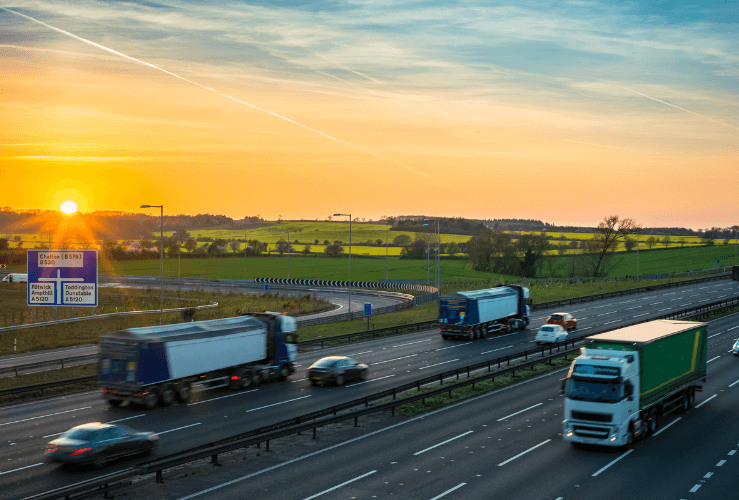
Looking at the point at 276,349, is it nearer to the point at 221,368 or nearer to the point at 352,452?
the point at 221,368

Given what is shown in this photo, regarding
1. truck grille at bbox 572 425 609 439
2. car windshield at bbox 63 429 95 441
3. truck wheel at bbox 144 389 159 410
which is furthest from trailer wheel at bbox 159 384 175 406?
truck grille at bbox 572 425 609 439

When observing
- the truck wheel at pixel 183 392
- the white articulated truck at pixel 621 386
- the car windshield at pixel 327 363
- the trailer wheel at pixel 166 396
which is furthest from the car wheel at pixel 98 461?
the car windshield at pixel 327 363

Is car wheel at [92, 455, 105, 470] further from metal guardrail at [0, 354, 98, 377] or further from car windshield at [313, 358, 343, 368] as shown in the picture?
metal guardrail at [0, 354, 98, 377]

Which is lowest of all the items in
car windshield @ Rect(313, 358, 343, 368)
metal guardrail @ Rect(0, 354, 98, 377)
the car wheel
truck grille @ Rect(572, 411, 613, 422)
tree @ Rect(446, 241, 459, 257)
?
metal guardrail @ Rect(0, 354, 98, 377)

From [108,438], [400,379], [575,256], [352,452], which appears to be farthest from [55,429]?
[575,256]

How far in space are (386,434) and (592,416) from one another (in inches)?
315

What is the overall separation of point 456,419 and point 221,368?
12668mm

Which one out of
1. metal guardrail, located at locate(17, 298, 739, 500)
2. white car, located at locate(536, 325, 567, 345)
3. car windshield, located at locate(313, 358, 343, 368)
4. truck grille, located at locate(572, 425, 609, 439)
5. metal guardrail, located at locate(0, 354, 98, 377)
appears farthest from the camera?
white car, located at locate(536, 325, 567, 345)

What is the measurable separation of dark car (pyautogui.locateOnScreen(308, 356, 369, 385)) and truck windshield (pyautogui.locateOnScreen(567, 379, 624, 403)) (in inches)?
620

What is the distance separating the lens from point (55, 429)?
91.6ft

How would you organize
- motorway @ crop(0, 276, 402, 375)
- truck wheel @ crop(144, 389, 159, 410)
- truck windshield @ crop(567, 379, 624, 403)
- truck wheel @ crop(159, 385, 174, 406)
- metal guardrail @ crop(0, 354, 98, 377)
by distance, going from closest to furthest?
1. truck windshield @ crop(567, 379, 624, 403)
2. truck wheel @ crop(144, 389, 159, 410)
3. truck wheel @ crop(159, 385, 174, 406)
4. metal guardrail @ crop(0, 354, 98, 377)
5. motorway @ crop(0, 276, 402, 375)

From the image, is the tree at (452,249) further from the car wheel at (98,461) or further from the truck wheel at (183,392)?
the car wheel at (98,461)

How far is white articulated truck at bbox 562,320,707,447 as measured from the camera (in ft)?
78.6

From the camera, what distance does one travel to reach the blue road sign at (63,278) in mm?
60625
